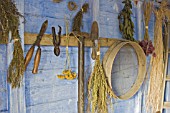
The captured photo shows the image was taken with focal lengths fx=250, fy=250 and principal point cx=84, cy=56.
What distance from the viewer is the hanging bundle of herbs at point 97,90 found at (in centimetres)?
166

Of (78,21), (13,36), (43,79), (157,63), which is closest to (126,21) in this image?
(78,21)

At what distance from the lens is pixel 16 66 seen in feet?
4.20

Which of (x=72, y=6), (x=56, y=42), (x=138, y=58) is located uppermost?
(x=72, y=6)

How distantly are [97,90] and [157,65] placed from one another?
88cm

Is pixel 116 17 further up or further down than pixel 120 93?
further up

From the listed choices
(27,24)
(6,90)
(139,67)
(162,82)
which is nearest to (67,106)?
(6,90)

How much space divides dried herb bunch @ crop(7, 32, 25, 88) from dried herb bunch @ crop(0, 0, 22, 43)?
6 centimetres

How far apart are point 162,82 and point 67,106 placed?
118 centimetres

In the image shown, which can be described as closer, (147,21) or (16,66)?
(16,66)

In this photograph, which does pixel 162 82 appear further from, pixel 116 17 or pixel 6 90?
pixel 6 90

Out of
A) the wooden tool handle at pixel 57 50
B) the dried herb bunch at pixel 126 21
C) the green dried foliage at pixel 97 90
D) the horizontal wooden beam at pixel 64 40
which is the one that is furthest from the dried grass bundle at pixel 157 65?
the wooden tool handle at pixel 57 50

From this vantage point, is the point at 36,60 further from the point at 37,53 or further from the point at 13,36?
the point at 13,36

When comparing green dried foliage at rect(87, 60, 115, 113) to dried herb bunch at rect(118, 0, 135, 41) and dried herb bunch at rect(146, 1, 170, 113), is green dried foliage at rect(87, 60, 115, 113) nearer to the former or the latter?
dried herb bunch at rect(118, 0, 135, 41)

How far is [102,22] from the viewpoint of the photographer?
5.97 ft
